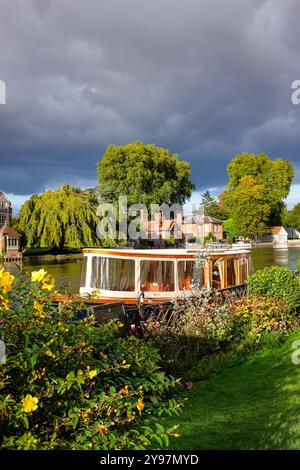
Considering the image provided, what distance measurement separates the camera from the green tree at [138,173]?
63000 mm

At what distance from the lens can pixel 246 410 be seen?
5.42 meters

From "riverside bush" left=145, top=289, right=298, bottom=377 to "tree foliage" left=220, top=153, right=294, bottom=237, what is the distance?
2580 inches

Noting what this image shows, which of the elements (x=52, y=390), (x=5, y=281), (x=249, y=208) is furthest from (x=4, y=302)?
(x=249, y=208)

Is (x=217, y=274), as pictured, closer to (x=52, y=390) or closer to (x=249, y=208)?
(x=52, y=390)

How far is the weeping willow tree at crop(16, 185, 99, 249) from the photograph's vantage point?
1866 inches

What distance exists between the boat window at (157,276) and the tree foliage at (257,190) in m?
62.3

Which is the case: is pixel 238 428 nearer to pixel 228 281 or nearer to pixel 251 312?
pixel 251 312

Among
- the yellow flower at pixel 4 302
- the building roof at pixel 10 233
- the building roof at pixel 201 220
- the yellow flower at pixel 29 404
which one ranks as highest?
the building roof at pixel 201 220

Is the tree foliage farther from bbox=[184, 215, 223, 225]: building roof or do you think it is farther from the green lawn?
the green lawn

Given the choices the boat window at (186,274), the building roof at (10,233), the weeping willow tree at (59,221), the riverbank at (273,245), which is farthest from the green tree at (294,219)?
the boat window at (186,274)

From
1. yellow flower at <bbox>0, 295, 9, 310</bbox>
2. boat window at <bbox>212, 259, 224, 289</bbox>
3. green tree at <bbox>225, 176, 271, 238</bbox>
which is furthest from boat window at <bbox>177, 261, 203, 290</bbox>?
green tree at <bbox>225, 176, 271, 238</bbox>

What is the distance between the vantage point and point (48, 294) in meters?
3.13

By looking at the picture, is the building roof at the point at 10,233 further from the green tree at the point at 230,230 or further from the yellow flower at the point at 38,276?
the yellow flower at the point at 38,276
